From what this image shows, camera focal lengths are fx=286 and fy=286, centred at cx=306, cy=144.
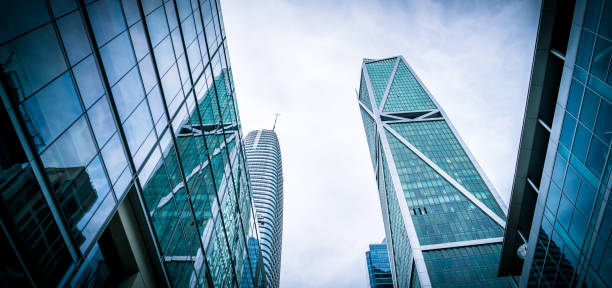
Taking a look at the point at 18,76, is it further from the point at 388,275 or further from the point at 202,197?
the point at 388,275

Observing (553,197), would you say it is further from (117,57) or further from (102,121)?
(117,57)

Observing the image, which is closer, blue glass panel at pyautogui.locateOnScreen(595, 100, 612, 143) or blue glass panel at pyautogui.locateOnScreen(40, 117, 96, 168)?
blue glass panel at pyautogui.locateOnScreen(40, 117, 96, 168)

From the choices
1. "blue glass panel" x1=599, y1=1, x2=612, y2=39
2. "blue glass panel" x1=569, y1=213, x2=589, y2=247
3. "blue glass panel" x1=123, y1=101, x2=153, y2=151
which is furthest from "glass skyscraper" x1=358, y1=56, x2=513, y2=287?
"blue glass panel" x1=123, y1=101, x2=153, y2=151

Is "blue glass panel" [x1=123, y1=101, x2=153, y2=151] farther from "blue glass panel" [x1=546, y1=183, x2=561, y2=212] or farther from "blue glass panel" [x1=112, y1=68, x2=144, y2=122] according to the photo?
"blue glass panel" [x1=546, y1=183, x2=561, y2=212]

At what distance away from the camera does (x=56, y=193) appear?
7203 mm

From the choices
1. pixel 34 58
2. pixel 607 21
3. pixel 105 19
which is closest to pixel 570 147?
pixel 607 21

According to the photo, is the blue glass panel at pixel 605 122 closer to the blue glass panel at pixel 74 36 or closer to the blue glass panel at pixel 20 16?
the blue glass panel at pixel 74 36

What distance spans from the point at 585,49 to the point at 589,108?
103 inches

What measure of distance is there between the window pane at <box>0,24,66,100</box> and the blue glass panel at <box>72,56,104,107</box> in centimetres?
62

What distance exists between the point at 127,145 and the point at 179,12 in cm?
847

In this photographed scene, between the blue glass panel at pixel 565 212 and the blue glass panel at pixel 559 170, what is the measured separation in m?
0.98

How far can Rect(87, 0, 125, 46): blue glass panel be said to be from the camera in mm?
8727

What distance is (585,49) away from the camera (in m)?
12.7

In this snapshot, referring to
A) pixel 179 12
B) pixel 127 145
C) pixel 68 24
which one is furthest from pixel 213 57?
pixel 68 24
